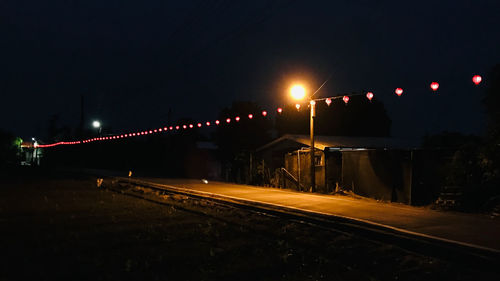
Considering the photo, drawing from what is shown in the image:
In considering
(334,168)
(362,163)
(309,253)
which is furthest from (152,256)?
(334,168)

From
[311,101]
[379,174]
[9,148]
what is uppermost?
[311,101]

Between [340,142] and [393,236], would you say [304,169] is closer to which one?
[340,142]

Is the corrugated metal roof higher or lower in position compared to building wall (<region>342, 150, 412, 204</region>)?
higher

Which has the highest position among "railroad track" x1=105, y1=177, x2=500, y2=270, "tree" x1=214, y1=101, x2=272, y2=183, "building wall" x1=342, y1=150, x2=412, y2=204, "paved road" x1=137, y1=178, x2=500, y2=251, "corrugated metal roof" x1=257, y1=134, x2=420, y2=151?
"tree" x1=214, y1=101, x2=272, y2=183

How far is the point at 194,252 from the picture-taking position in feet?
25.2

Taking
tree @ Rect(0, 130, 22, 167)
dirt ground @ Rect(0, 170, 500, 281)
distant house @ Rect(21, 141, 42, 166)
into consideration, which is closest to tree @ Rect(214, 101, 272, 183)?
dirt ground @ Rect(0, 170, 500, 281)

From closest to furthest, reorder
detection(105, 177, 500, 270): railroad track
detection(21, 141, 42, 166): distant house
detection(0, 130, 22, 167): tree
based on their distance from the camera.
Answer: detection(105, 177, 500, 270): railroad track → detection(0, 130, 22, 167): tree → detection(21, 141, 42, 166): distant house

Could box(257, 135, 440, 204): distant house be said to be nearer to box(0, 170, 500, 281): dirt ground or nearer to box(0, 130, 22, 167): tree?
box(0, 170, 500, 281): dirt ground

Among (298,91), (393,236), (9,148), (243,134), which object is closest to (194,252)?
(393,236)

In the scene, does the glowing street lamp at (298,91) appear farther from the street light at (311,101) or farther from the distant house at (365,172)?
the distant house at (365,172)

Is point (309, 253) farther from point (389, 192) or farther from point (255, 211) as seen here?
point (389, 192)

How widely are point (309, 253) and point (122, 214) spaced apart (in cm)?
687

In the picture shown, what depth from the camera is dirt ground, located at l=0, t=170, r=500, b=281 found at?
6.43 meters

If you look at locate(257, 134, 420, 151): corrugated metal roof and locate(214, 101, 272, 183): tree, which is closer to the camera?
locate(257, 134, 420, 151): corrugated metal roof
